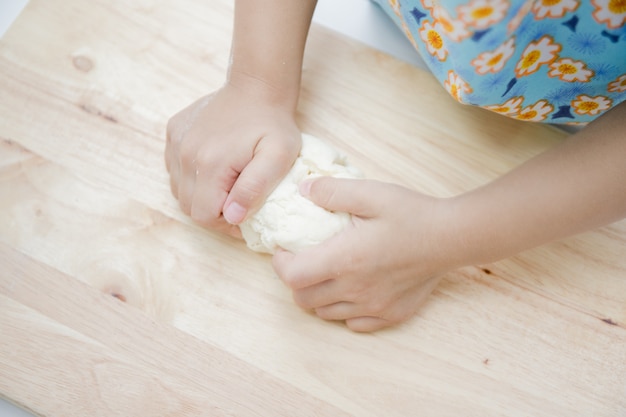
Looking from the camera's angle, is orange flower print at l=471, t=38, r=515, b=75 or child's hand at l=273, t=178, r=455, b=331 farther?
child's hand at l=273, t=178, r=455, b=331

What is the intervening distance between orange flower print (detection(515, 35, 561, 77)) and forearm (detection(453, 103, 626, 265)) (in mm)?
85

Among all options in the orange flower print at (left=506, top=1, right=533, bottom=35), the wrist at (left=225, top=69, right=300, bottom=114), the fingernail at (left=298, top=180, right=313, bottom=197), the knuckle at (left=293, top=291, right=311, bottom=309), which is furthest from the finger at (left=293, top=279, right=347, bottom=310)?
the orange flower print at (left=506, top=1, right=533, bottom=35)

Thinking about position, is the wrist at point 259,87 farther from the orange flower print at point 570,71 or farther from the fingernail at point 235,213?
the orange flower print at point 570,71

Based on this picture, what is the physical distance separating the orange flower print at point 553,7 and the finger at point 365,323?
1.21ft

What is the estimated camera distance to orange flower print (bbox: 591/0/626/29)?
529 millimetres

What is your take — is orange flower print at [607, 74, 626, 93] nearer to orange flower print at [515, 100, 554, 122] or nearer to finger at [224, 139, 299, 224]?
orange flower print at [515, 100, 554, 122]

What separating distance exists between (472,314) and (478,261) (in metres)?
0.09

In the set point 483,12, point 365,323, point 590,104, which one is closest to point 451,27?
point 483,12

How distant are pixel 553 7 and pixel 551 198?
0.19m

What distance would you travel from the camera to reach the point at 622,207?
2.01 ft

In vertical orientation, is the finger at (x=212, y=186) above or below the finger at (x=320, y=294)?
above

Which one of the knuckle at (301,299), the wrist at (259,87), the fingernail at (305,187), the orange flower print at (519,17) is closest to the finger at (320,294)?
the knuckle at (301,299)

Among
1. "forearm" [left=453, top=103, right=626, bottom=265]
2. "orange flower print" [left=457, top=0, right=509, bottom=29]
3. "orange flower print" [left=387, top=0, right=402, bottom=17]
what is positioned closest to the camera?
"orange flower print" [left=457, top=0, right=509, bottom=29]

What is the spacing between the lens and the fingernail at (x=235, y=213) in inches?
26.4
